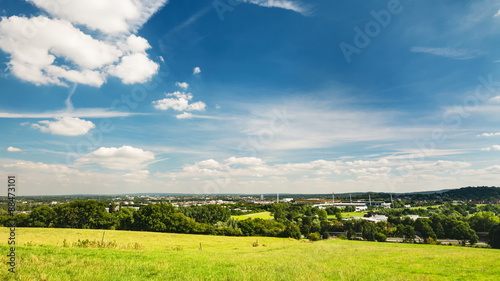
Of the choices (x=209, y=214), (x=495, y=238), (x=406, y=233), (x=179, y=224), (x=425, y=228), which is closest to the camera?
(x=495, y=238)

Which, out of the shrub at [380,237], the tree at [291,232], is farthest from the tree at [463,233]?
the tree at [291,232]

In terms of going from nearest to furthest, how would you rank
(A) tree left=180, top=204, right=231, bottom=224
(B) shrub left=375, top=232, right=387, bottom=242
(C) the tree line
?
1. (C) the tree line
2. (B) shrub left=375, top=232, right=387, bottom=242
3. (A) tree left=180, top=204, right=231, bottom=224

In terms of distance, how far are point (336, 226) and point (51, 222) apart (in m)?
100

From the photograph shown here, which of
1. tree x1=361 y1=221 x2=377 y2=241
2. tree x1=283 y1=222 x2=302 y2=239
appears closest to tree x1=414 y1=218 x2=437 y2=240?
tree x1=361 y1=221 x2=377 y2=241

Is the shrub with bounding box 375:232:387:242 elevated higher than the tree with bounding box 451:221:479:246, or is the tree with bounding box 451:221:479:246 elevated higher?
the tree with bounding box 451:221:479:246

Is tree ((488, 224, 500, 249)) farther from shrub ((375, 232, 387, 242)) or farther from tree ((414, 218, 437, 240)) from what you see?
shrub ((375, 232, 387, 242))

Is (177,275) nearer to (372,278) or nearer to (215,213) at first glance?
(372,278)

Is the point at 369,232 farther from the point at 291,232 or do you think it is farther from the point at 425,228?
the point at 291,232

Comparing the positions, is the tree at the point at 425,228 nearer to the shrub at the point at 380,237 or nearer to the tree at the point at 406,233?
the tree at the point at 406,233

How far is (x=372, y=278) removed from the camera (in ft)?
42.6

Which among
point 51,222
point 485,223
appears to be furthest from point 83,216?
point 485,223

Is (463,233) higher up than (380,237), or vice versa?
(463,233)

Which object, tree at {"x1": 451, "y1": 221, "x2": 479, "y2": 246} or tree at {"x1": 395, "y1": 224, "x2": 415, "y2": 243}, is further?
tree at {"x1": 395, "y1": 224, "x2": 415, "y2": 243}

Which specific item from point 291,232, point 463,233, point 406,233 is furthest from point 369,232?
point 291,232
